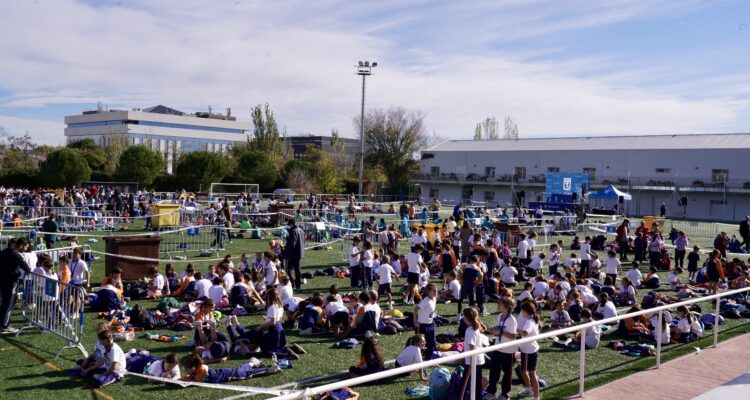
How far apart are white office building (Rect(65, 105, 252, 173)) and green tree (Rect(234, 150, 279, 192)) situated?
154 ft

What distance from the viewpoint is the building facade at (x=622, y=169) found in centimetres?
5728

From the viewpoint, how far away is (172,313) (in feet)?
42.8

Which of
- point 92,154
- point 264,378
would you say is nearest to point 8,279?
point 264,378

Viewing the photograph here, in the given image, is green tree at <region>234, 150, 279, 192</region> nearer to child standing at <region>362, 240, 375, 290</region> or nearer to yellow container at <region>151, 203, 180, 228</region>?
yellow container at <region>151, 203, 180, 228</region>

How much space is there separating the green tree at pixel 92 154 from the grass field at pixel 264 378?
2253 inches

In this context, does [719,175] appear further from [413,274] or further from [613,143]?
[413,274]

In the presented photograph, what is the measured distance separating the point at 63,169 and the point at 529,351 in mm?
50701

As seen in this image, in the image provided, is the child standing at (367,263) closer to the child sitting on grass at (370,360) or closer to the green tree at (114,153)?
the child sitting on grass at (370,360)

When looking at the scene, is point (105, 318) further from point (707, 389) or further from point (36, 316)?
point (707, 389)

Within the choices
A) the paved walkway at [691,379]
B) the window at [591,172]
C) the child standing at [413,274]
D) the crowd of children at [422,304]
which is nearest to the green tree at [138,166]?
the crowd of children at [422,304]

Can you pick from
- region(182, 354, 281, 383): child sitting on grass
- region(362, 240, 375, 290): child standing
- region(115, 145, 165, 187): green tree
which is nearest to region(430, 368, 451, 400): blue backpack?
region(182, 354, 281, 383): child sitting on grass

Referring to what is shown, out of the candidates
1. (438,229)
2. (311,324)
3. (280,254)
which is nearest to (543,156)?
(438,229)

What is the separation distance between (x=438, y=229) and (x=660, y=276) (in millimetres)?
8257

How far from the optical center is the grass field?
28.4 ft
